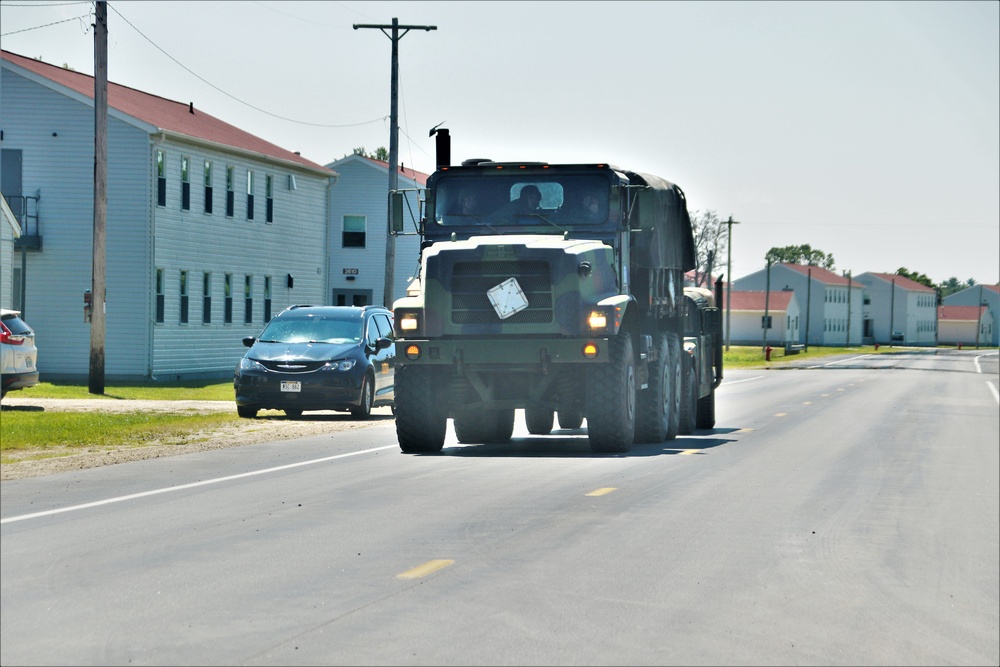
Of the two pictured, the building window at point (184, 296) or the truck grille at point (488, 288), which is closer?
the truck grille at point (488, 288)

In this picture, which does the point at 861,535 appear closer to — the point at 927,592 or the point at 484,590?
the point at 927,592

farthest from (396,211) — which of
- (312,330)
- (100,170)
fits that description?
(100,170)

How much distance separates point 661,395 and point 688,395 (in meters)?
2.88

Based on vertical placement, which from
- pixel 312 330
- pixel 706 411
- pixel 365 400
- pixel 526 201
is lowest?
pixel 706 411

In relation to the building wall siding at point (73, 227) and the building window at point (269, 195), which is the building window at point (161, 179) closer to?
the building wall siding at point (73, 227)

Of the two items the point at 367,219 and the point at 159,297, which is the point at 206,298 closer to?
the point at 159,297

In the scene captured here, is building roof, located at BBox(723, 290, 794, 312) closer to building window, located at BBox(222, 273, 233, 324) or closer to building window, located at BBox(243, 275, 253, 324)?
building window, located at BBox(243, 275, 253, 324)

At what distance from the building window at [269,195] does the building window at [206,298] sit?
14.5 ft

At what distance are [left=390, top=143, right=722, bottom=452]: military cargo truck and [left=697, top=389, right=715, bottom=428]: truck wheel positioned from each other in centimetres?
585

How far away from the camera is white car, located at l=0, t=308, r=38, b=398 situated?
2433 centimetres

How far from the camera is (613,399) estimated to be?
52.6 ft

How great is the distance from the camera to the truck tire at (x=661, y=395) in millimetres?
18531

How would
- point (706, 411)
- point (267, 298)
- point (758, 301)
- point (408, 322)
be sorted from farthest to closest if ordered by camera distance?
1. point (758, 301)
2. point (267, 298)
3. point (706, 411)
4. point (408, 322)

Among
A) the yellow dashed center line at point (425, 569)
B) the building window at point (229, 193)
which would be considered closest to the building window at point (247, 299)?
the building window at point (229, 193)
